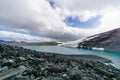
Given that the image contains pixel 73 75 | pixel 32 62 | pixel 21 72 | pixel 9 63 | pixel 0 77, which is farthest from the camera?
pixel 32 62

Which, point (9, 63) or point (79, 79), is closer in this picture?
point (79, 79)

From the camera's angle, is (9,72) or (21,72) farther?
(21,72)

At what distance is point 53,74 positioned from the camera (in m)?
15.6

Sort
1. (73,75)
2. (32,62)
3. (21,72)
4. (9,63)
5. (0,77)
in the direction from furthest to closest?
1. (32,62)
2. (9,63)
3. (73,75)
4. (21,72)
5. (0,77)

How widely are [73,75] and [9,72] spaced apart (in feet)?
14.8

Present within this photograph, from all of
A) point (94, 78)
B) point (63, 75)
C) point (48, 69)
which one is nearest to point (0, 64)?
point (48, 69)

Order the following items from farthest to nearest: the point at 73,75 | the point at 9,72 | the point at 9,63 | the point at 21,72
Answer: the point at 9,63, the point at 73,75, the point at 21,72, the point at 9,72

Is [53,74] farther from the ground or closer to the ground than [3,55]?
closer to the ground

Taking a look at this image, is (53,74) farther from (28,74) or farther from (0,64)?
(0,64)

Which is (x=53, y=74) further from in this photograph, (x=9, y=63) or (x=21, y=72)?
(x=9, y=63)

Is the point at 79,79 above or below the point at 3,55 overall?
below

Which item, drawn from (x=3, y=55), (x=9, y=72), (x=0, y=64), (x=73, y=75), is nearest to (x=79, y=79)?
(x=73, y=75)

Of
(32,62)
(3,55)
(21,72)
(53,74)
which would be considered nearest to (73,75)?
(53,74)

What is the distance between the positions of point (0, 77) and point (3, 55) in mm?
7407
